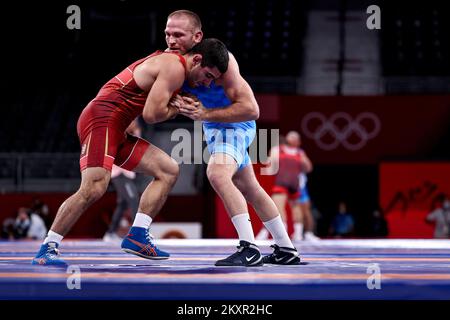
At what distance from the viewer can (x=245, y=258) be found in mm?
4555

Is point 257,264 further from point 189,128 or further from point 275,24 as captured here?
point 275,24

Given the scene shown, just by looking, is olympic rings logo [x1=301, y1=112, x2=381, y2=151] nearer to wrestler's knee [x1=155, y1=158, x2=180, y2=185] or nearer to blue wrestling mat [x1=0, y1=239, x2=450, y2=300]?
wrestler's knee [x1=155, y1=158, x2=180, y2=185]

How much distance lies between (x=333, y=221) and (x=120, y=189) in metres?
4.51

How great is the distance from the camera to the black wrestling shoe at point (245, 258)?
4.53 meters

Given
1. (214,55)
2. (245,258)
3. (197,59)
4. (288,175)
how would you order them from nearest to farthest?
(214,55) → (197,59) → (245,258) → (288,175)

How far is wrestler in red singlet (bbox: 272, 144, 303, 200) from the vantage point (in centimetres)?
1020

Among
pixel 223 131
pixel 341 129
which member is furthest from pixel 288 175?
pixel 223 131

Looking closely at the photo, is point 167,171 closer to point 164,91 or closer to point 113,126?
point 113,126

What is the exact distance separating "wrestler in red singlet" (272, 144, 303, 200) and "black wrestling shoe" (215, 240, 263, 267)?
558cm

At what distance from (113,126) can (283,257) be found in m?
1.28

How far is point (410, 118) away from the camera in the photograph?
43.5 feet

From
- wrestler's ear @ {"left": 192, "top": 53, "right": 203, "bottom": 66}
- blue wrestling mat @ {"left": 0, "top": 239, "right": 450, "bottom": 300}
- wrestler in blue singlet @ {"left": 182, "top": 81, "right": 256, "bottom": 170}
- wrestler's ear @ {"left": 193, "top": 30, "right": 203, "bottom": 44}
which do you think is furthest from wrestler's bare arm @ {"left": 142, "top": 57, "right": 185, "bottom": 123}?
blue wrestling mat @ {"left": 0, "top": 239, "right": 450, "bottom": 300}

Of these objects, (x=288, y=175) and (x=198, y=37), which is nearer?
(x=198, y=37)
